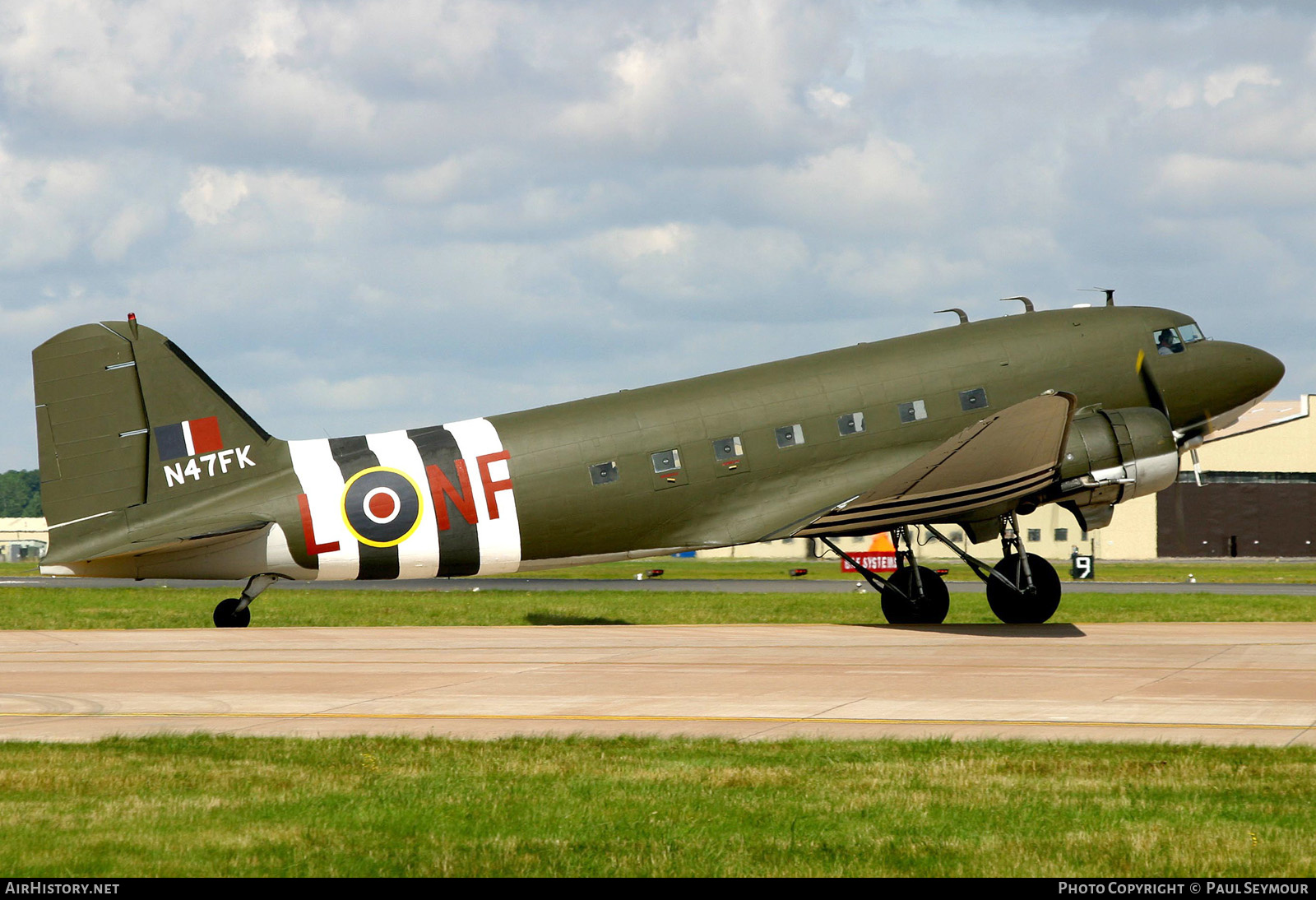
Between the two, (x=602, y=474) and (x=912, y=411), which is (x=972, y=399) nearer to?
(x=912, y=411)

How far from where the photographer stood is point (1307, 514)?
95688 millimetres

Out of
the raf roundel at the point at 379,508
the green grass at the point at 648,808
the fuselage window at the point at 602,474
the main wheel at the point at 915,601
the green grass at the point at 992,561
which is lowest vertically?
the green grass at the point at 992,561

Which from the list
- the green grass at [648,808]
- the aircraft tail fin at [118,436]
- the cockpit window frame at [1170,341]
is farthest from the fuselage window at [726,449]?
the green grass at [648,808]

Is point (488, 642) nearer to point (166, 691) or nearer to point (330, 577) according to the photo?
point (330, 577)

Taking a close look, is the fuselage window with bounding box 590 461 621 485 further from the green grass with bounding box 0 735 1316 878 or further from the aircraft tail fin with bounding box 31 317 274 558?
the green grass with bounding box 0 735 1316 878

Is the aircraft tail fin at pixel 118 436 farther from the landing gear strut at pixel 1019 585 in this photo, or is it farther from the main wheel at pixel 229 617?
the landing gear strut at pixel 1019 585

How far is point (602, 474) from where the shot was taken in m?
27.3

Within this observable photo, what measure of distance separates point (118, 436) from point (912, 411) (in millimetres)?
16359

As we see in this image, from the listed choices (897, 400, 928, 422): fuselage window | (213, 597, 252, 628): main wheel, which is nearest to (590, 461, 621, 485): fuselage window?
(897, 400, 928, 422): fuselage window

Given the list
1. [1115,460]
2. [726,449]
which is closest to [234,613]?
[726,449]

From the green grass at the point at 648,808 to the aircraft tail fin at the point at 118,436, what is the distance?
12685 millimetres

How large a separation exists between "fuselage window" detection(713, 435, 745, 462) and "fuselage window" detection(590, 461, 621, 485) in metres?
2.23

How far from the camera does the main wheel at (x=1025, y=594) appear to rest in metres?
28.2

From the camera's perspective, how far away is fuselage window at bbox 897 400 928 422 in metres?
28.1
